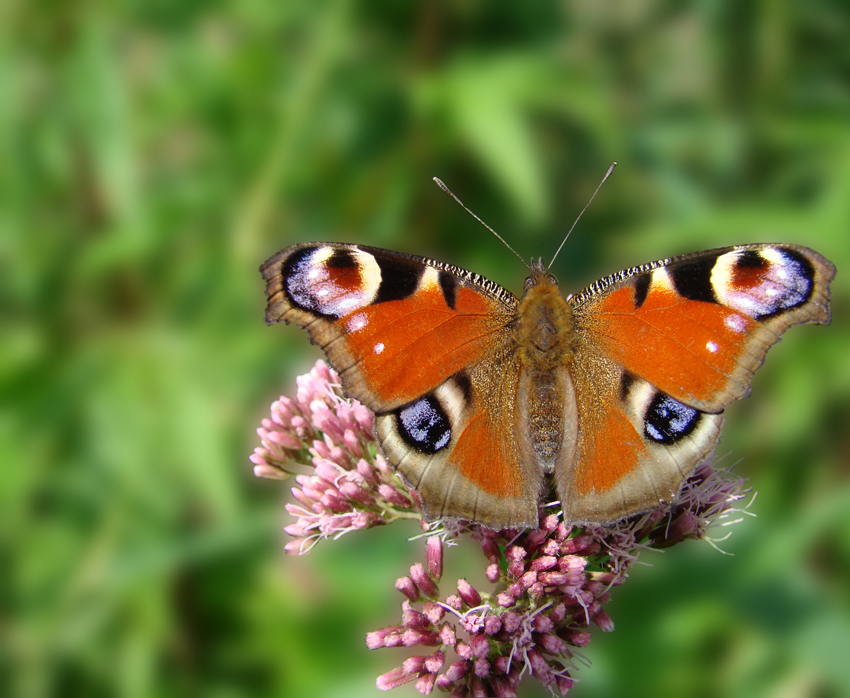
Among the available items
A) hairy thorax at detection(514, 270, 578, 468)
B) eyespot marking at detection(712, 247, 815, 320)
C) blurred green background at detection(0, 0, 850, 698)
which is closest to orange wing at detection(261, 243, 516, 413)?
hairy thorax at detection(514, 270, 578, 468)

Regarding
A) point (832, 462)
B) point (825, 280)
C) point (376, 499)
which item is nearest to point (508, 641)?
point (376, 499)

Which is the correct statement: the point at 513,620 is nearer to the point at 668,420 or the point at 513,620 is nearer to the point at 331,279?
the point at 668,420

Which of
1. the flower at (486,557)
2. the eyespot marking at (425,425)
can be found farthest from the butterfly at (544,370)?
the flower at (486,557)

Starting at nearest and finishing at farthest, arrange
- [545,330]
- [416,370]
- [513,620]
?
[513,620], [416,370], [545,330]

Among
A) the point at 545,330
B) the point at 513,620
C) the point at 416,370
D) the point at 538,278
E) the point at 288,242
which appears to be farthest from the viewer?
the point at 288,242

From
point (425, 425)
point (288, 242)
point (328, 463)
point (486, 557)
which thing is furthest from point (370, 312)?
point (288, 242)

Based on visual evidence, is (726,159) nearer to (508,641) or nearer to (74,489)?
(508,641)

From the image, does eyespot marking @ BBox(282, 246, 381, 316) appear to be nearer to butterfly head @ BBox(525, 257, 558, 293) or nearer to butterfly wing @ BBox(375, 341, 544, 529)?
butterfly wing @ BBox(375, 341, 544, 529)
